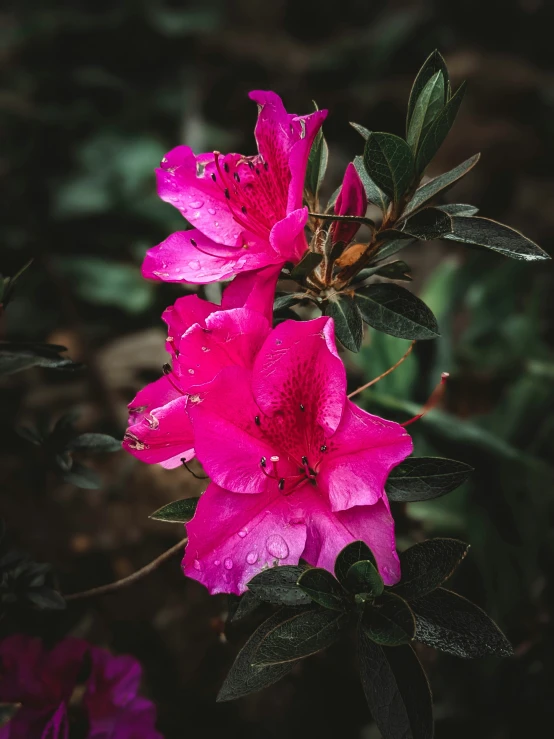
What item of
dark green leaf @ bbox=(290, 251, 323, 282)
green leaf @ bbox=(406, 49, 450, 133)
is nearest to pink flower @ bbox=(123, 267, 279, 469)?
dark green leaf @ bbox=(290, 251, 323, 282)

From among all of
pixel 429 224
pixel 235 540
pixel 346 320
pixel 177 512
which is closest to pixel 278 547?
pixel 235 540

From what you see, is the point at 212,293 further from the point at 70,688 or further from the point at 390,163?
the point at 70,688

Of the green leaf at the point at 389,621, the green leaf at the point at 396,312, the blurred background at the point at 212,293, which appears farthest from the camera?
the blurred background at the point at 212,293

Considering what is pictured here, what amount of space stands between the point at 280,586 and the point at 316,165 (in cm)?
48

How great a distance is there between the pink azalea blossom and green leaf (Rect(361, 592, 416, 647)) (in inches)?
14.2

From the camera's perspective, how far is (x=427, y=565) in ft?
2.16

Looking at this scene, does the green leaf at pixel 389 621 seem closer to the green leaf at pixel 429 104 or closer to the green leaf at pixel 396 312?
the green leaf at pixel 396 312

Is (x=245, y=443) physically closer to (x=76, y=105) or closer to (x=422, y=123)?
(x=422, y=123)

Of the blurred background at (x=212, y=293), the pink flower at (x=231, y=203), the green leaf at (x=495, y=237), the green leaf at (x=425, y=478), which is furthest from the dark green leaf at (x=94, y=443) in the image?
the green leaf at (x=495, y=237)

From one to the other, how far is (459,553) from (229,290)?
0.35 meters

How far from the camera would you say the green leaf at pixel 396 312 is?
700 millimetres

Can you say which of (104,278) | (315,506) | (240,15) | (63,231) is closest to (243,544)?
(315,506)

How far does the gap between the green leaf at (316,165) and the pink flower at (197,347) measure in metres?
0.16

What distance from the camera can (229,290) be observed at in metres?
0.71
